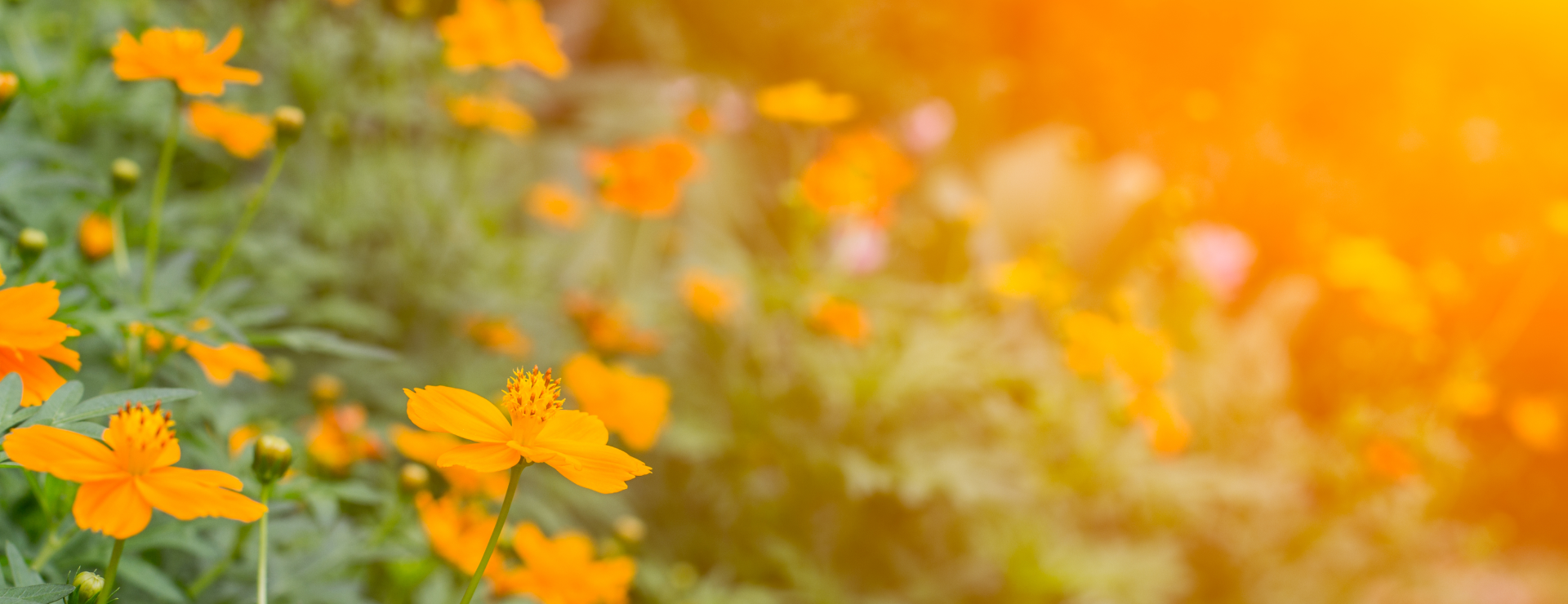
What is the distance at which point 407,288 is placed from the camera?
1521 millimetres

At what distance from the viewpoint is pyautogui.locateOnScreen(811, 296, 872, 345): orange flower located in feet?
5.16

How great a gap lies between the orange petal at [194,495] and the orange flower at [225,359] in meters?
0.25

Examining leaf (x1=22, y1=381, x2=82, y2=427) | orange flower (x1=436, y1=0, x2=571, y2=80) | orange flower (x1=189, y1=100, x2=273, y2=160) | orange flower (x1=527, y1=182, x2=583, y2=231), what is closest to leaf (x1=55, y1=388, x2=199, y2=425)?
leaf (x1=22, y1=381, x2=82, y2=427)

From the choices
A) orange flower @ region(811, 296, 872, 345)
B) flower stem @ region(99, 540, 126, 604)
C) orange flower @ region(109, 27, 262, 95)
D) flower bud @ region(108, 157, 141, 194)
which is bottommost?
flower stem @ region(99, 540, 126, 604)

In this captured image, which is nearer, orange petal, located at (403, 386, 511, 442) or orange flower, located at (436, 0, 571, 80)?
orange petal, located at (403, 386, 511, 442)

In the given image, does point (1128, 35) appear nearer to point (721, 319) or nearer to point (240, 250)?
point (721, 319)

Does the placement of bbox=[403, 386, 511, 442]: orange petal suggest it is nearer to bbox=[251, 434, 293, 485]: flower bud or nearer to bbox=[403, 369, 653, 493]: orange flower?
bbox=[403, 369, 653, 493]: orange flower

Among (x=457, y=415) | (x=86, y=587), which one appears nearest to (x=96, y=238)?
(x=86, y=587)

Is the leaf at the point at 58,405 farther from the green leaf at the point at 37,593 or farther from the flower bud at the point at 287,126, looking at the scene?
the flower bud at the point at 287,126

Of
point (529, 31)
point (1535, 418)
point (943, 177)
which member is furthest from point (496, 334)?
point (1535, 418)

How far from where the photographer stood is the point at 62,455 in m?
0.44

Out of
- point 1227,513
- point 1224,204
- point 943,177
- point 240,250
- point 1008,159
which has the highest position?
point 1224,204

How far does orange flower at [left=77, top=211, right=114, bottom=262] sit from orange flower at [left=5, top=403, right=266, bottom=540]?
1.53ft

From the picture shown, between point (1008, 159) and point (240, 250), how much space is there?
2880 millimetres
